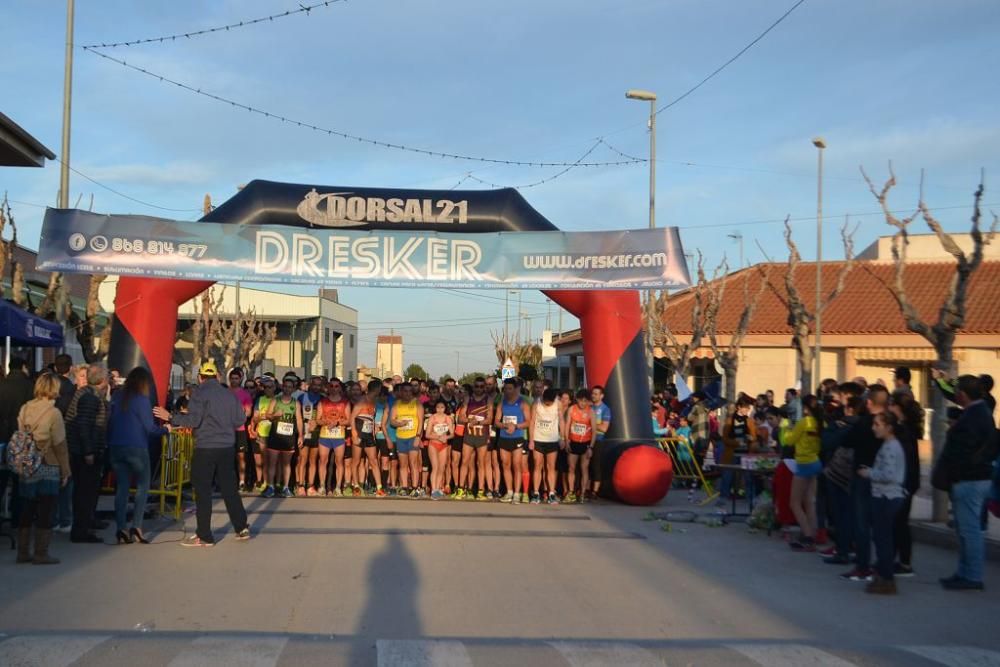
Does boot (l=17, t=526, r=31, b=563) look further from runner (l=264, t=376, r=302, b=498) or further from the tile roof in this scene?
the tile roof

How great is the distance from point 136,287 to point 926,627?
10.5 meters

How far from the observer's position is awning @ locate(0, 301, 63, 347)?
12.8 metres

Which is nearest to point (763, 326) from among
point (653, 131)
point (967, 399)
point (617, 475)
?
point (653, 131)

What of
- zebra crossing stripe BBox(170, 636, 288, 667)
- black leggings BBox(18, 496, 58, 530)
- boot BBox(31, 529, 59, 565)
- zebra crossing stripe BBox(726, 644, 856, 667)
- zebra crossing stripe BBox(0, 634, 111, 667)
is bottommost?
zebra crossing stripe BBox(726, 644, 856, 667)

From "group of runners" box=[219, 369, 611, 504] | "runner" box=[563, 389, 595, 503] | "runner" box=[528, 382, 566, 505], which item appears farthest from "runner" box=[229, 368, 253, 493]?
"runner" box=[563, 389, 595, 503]

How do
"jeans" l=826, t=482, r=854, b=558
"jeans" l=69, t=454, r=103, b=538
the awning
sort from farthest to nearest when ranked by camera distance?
1. the awning
2. "jeans" l=69, t=454, r=103, b=538
3. "jeans" l=826, t=482, r=854, b=558

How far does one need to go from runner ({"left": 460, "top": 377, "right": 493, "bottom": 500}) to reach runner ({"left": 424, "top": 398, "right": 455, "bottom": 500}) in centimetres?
25

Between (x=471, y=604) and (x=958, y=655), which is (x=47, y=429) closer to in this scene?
(x=471, y=604)

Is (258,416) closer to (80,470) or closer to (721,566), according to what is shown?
(80,470)

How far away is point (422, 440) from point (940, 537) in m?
7.02

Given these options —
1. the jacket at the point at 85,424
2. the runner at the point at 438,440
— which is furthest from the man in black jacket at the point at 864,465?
the jacket at the point at 85,424

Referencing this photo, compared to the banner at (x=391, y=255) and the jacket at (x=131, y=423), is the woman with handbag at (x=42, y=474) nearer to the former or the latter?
the jacket at (x=131, y=423)

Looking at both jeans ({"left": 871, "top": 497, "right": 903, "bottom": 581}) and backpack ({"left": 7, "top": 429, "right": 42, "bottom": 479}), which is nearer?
jeans ({"left": 871, "top": 497, "right": 903, "bottom": 581})

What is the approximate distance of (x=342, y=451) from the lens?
14.3 meters
